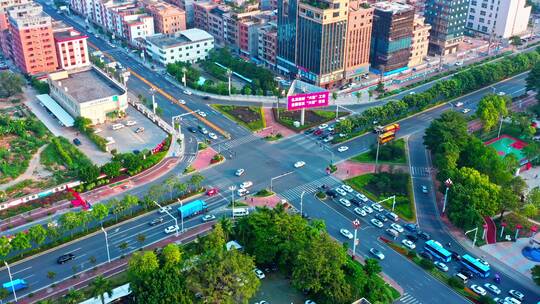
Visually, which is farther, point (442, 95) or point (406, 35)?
point (406, 35)

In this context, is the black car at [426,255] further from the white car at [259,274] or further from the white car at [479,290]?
the white car at [259,274]

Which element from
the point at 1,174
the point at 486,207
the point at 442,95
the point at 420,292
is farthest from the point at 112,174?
the point at 442,95

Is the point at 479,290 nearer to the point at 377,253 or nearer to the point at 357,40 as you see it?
the point at 377,253

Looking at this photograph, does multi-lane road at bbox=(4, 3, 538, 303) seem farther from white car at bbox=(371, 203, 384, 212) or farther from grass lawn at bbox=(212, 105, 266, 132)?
white car at bbox=(371, 203, 384, 212)

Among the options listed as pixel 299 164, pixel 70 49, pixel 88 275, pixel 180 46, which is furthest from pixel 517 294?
pixel 70 49

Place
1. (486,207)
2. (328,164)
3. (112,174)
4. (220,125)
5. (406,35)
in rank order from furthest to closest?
(406,35) → (220,125) → (328,164) → (112,174) → (486,207)

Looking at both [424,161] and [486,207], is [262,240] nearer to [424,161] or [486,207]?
[486,207]

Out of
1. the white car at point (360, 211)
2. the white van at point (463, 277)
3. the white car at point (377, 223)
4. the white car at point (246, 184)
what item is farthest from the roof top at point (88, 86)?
the white van at point (463, 277)
